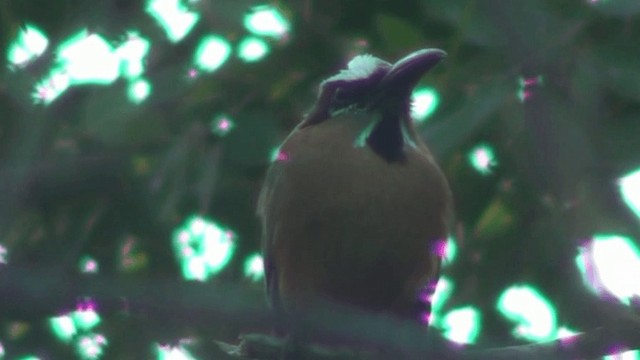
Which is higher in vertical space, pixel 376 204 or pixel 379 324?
pixel 376 204

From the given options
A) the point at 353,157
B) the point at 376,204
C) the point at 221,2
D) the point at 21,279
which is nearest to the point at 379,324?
the point at 21,279

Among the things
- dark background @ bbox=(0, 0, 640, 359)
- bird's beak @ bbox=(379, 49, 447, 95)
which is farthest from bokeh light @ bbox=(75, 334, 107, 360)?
bird's beak @ bbox=(379, 49, 447, 95)

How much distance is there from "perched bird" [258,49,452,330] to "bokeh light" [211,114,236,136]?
0.40 meters

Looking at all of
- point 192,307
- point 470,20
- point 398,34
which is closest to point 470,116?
point 470,20

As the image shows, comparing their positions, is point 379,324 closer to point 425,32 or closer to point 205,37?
point 425,32

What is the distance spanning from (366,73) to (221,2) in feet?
2.83

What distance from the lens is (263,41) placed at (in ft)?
12.1

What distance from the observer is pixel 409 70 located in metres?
3.40

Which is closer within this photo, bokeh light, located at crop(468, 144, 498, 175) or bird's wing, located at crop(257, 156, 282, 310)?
bokeh light, located at crop(468, 144, 498, 175)

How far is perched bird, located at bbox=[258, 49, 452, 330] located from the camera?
146 inches

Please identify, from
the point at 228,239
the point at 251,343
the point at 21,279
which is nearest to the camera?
the point at 21,279

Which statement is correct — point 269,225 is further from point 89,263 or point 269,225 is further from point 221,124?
point 89,263

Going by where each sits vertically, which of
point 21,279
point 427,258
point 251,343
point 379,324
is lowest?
point 21,279

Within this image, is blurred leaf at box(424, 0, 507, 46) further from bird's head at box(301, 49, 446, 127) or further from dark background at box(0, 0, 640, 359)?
bird's head at box(301, 49, 446, 127)
